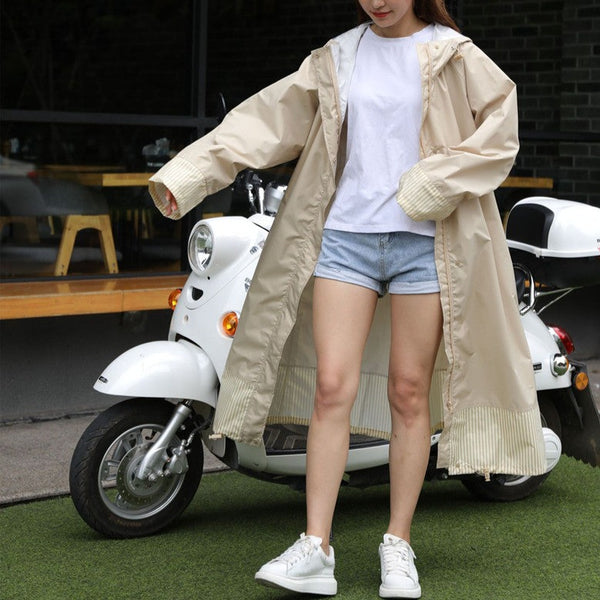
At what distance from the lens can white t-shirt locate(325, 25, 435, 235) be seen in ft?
11.8

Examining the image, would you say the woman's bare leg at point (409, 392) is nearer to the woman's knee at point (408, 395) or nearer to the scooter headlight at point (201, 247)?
the woman's knee at point (408, 395)

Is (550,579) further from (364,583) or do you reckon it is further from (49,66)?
(49,66)

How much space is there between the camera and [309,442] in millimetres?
3678

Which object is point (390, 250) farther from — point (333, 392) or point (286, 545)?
point (286, 545)

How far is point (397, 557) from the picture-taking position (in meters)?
3.71

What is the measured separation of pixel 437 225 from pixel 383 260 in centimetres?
18

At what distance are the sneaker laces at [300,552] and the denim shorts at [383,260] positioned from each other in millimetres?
728

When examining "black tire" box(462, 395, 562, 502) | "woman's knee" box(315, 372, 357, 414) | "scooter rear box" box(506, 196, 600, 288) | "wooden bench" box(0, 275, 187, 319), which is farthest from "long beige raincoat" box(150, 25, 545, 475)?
"wooden bench" box(0, 275, 187, 319)

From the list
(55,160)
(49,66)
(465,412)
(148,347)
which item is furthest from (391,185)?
(49,66)

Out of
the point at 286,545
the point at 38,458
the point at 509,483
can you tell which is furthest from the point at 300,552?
the point at 38,458

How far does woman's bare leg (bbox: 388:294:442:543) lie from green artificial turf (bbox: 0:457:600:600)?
0.28 m

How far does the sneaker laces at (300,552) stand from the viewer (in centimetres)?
354

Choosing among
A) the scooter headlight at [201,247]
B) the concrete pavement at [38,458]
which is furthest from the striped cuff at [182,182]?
the concrete pavement at [38,458]

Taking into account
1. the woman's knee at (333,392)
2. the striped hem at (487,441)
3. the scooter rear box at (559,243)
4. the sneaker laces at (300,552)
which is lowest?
the sneaker laces at (300,552)
